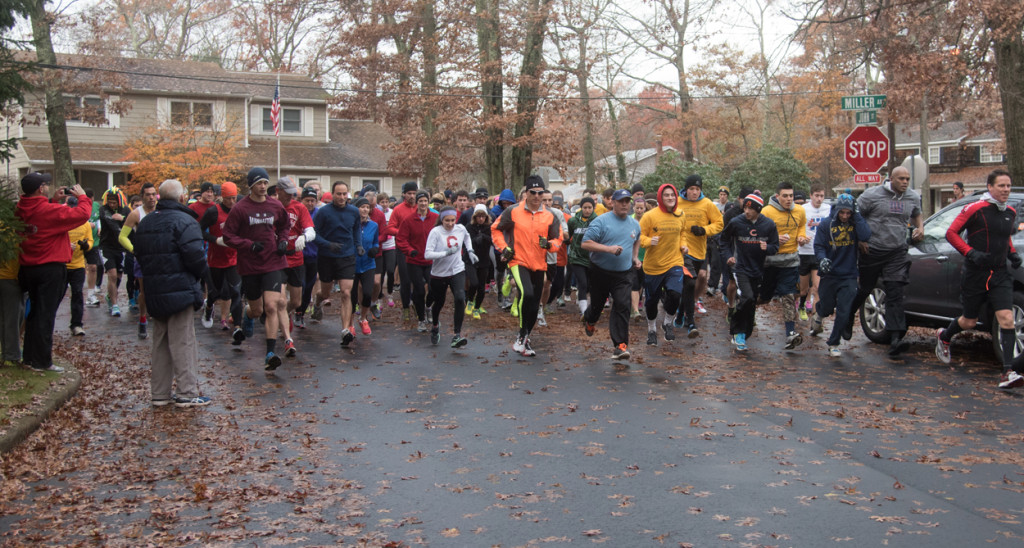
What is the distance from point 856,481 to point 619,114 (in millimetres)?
43981

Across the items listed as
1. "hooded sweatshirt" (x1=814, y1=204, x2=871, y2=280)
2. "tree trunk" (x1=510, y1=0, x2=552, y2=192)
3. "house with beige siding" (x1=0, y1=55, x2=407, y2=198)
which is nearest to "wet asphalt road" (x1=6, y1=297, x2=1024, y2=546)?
"hooded sweatshirt" (x1=814, y1=204, x2=871, y2=280)

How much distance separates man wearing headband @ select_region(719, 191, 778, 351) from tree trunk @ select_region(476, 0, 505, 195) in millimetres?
17706

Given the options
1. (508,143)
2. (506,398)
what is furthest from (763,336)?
(508,143)

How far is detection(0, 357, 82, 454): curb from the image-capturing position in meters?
7.00

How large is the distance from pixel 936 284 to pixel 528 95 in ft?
65.2

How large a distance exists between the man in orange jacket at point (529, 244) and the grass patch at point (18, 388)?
5.01 m

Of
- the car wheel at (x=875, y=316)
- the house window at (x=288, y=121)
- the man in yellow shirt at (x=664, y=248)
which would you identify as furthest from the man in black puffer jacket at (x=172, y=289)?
the house window at (x=288, y=121)

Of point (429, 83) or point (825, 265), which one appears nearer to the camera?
point (825, 265)

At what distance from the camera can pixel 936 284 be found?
11539 mm

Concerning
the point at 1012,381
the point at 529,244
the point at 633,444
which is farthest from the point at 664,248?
the point at 633,444

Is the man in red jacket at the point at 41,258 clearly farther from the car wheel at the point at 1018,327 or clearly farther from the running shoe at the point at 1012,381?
the car wheel at the point at 1018,327

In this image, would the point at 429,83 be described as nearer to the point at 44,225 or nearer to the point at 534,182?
the point at 534,182

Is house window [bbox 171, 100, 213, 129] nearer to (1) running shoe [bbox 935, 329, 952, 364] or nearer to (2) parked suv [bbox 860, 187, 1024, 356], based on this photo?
(2) parked suv [bbox 860, 187, 1024, 356]

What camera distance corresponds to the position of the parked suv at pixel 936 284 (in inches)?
438
